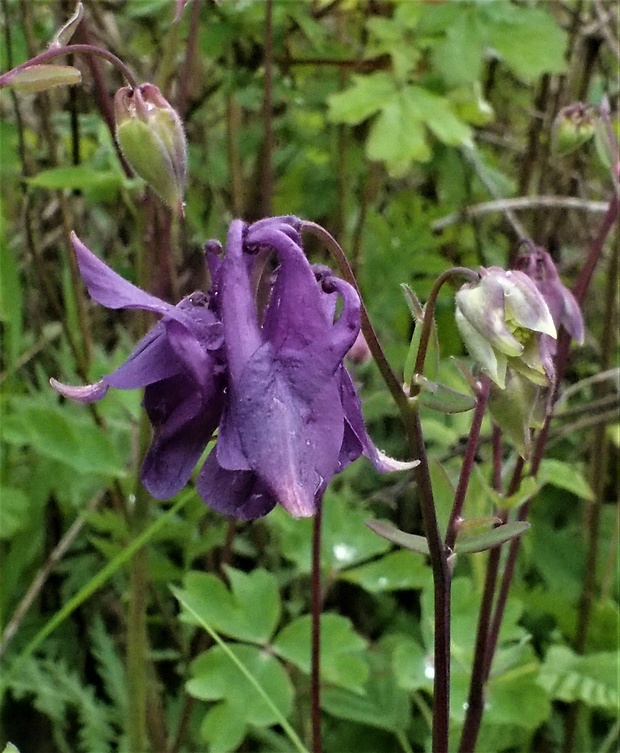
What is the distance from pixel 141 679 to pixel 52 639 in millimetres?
476

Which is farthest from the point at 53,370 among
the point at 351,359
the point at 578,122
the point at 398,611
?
the point at 578,122

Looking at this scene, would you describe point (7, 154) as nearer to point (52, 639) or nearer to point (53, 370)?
Result: point (53, 370)

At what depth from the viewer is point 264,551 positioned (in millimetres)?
1649

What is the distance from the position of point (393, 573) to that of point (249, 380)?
86cm

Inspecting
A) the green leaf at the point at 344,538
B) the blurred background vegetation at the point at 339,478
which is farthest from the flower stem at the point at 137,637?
the green leaf at the point at 344,538

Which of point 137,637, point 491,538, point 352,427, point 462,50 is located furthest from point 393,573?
point 462,50

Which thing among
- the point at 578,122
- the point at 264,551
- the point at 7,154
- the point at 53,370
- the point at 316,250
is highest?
the point at 578,122

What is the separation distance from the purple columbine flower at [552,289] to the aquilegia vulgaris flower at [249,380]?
1.21 feet

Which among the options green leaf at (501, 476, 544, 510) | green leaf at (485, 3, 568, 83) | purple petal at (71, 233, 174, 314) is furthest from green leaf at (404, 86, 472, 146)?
purple petal at (71, 233, 174, 314)

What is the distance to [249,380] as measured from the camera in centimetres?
59

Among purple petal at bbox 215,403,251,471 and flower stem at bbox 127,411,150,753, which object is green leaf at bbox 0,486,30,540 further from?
purple petal at bbox 215,403,251,471

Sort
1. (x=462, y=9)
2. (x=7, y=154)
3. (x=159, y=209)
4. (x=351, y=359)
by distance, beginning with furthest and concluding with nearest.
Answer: (x=462, y=9), (x=7, y=154), (x=351, y=359), (x=159, y=209)

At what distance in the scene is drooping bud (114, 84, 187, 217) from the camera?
0.75 metres

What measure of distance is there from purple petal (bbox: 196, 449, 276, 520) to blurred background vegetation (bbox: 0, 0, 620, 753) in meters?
0.24
